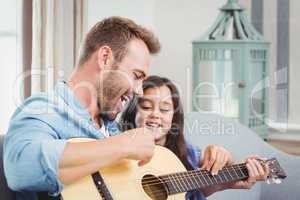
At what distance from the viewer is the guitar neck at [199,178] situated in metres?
1.07

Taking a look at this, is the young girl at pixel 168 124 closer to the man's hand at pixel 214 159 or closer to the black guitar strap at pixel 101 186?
the man's hand at pixel 214 159

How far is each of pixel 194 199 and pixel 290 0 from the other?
3.23 ft

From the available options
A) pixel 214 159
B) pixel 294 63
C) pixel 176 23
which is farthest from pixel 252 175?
pixel 176 23

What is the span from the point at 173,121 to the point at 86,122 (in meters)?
0.35

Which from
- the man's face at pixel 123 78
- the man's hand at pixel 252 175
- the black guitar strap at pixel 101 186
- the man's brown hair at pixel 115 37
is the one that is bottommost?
the man's hand at pixel 252 175

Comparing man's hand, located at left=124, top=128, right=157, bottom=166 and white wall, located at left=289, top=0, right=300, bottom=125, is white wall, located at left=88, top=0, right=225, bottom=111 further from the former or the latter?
man's hand, located at left=124, top=128, right=157, bottom=166

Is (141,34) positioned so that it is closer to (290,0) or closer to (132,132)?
(132,132)

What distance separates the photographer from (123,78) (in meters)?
1.08

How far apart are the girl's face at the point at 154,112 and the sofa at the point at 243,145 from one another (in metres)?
0.08

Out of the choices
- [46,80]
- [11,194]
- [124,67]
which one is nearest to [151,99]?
[124,67]

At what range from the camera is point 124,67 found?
1.07 metres

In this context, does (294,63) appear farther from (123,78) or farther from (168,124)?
(123,78)

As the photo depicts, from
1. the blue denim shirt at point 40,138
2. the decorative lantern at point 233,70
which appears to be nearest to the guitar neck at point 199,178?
the blue denim shirt at point 40,138

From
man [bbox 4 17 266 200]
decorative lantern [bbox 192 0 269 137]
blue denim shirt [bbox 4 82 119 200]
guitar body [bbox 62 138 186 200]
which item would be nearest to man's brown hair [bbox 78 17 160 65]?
man [bbox 4 17 266 200]
